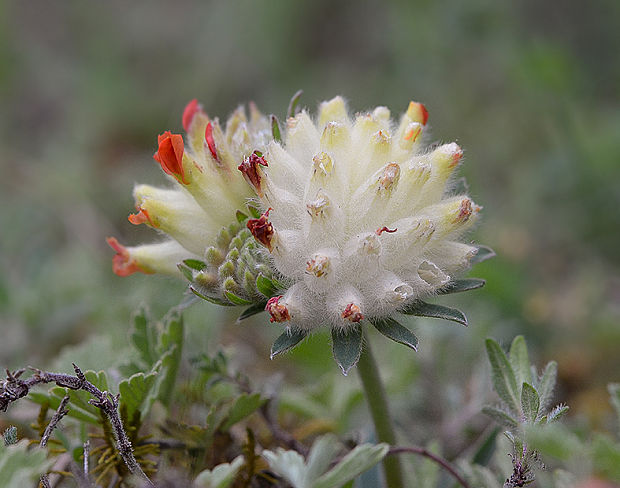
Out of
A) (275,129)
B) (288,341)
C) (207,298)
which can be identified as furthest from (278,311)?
(275,129)

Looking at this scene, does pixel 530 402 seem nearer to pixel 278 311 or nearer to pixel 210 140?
pixel 278 311

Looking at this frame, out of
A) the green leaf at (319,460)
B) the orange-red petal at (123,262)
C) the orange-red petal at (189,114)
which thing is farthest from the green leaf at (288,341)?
the orange-red petal at (189,114)

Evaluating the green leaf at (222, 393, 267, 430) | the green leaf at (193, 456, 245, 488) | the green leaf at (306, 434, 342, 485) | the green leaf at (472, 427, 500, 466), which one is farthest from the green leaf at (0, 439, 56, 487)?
the green leaf at (472, 427, 500, 466)

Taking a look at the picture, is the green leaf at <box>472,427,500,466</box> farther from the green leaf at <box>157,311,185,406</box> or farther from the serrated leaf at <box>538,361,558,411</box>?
the green leaf at <box>157,311,185,406</box>

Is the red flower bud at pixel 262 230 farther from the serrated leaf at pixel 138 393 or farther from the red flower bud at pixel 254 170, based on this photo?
the serrated leaf at pixel 138 393

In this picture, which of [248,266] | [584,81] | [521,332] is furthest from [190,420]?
[584,81]

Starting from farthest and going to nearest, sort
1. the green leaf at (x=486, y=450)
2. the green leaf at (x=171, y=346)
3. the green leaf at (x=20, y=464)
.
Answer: the green leaf at (x=486, y=450) < the green leaf at (x=171, y=346) < the green leaf at (x=20, y=464)
